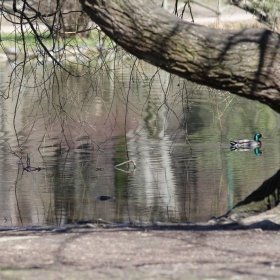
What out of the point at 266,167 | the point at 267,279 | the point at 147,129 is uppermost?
the point at 147,129

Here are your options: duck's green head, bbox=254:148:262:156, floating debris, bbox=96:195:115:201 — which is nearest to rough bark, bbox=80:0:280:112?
floating debris, bbox=96:195:115:201

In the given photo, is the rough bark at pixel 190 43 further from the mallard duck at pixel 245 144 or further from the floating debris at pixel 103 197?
the mallard duck at pixel 245 144

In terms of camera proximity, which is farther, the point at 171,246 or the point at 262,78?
the point at 262,78

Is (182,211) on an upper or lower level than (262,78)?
lower

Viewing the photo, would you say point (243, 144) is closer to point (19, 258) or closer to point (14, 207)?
point (14, 207)

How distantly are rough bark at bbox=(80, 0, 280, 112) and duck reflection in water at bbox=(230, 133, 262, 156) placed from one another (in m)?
9.25

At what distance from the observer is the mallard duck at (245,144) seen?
15414mm

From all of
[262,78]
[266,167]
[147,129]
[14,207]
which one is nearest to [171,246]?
[262,78]

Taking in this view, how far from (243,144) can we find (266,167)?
6.49ft

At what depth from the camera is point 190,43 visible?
6.03 meters

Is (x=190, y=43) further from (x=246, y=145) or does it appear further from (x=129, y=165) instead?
(x=246, y=145)

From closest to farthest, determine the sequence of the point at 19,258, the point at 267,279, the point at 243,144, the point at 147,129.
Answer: the point at 267,279 < the point at 19,258 < the point at 243,144 < the point at 147,129

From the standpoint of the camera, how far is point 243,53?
605 centimetres

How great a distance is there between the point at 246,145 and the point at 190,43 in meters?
9.58
